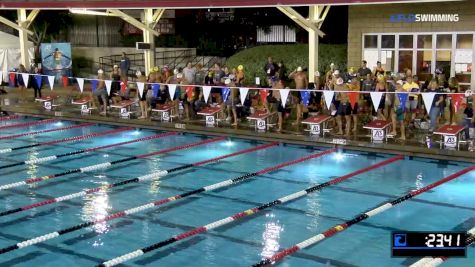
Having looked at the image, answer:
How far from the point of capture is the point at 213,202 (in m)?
10.3

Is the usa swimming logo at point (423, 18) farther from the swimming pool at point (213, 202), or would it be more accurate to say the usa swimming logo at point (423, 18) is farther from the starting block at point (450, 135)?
the swimming pool at point (213, 202)

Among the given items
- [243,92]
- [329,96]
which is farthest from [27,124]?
[329,96]

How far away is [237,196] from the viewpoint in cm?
1068

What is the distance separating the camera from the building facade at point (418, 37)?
56.7 ft

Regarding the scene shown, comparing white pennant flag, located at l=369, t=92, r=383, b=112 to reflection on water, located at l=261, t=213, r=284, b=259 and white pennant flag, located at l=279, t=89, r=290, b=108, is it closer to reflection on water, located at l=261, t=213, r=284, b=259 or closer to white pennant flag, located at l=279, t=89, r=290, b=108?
white pennant flag, located at l=279, t=89, r=290, b=108

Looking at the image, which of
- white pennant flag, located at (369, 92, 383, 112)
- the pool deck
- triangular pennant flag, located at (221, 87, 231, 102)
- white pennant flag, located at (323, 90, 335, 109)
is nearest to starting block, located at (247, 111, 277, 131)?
the pool deck

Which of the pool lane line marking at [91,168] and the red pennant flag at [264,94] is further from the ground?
the red pennant flag at [264,94]

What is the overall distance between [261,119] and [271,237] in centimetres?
690

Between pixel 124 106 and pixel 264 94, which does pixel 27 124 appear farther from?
pixel 264 94

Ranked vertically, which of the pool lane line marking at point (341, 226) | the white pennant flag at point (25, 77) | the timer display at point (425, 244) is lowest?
the pool lane line marking at point (341, 226)

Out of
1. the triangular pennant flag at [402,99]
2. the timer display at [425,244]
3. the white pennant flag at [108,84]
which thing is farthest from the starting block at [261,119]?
the timer display at [425,244]

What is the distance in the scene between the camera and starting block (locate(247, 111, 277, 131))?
1527cm

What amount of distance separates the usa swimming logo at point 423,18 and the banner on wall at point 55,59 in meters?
11.9

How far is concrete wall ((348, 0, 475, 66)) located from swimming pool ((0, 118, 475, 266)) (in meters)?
5.81
